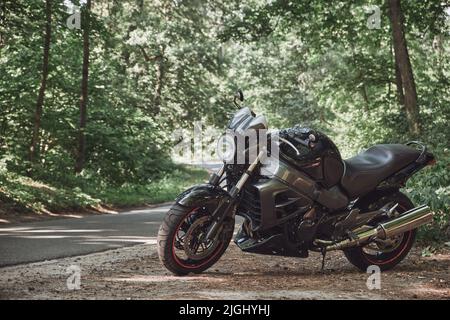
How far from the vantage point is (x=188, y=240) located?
5.40m

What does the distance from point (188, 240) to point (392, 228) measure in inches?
86.2

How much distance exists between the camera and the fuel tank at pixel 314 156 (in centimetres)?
561

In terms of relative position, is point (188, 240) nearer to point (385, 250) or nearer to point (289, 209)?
point (289, 209)

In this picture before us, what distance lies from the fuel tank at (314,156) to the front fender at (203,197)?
2.42 ft

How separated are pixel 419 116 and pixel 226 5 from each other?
57.0 ft

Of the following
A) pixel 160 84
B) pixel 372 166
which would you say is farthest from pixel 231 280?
pixel 160 84

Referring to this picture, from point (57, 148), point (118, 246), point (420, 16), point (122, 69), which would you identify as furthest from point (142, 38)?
point (118, 246)

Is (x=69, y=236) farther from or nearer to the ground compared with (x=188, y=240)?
nearer to the ground

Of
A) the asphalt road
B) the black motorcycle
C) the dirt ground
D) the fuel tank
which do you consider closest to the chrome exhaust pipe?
the black motorcycle

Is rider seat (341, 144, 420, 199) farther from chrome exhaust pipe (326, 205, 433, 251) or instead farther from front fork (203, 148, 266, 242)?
front fork (203, 148, 266, 242)

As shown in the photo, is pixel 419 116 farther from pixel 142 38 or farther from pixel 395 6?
pixel 142 38

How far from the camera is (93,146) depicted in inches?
783

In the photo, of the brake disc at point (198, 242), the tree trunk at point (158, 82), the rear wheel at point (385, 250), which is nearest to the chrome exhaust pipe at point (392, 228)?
the rear wheel at point (385, 250)

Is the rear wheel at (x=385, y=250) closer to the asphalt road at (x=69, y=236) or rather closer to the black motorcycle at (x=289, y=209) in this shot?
the black motorcycle at (x=289, y=209)
